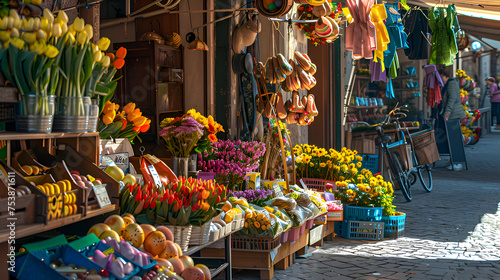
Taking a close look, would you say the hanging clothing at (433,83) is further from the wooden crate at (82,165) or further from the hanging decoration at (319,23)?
the wooden crate at (82,165)

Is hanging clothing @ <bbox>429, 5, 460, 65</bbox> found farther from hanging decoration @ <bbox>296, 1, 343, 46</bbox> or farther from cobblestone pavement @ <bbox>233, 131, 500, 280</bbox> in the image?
hanging decoration @ <bbox>296, 1, 343, 46</bbox>

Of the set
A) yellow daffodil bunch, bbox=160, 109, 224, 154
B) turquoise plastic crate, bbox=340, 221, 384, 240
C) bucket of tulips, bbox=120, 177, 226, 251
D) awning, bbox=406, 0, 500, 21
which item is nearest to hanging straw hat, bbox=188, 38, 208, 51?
yellow daffodil bunch, bbox=160, 109, 224, 154

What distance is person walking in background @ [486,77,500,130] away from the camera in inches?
969

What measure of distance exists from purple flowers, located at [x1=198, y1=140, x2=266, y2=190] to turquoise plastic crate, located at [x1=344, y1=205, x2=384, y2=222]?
1.24 m

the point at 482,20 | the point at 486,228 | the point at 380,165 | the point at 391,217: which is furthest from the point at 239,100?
the point at 482,20

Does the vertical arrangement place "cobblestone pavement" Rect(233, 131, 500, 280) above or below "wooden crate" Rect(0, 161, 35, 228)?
below

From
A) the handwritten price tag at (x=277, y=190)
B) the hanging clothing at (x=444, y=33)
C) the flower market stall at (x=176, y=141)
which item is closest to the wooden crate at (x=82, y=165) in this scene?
the flower market stall at (x=176, y=141)

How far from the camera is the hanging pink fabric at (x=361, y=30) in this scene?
542 centimetres

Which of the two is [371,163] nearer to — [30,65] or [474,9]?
[474,9]

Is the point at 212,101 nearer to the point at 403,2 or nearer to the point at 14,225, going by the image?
the point at 403,2

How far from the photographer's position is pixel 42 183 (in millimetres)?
2289

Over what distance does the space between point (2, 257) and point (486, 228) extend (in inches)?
207

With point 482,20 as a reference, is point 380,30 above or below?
below

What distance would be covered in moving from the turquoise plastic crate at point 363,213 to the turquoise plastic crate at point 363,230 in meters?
0.05
